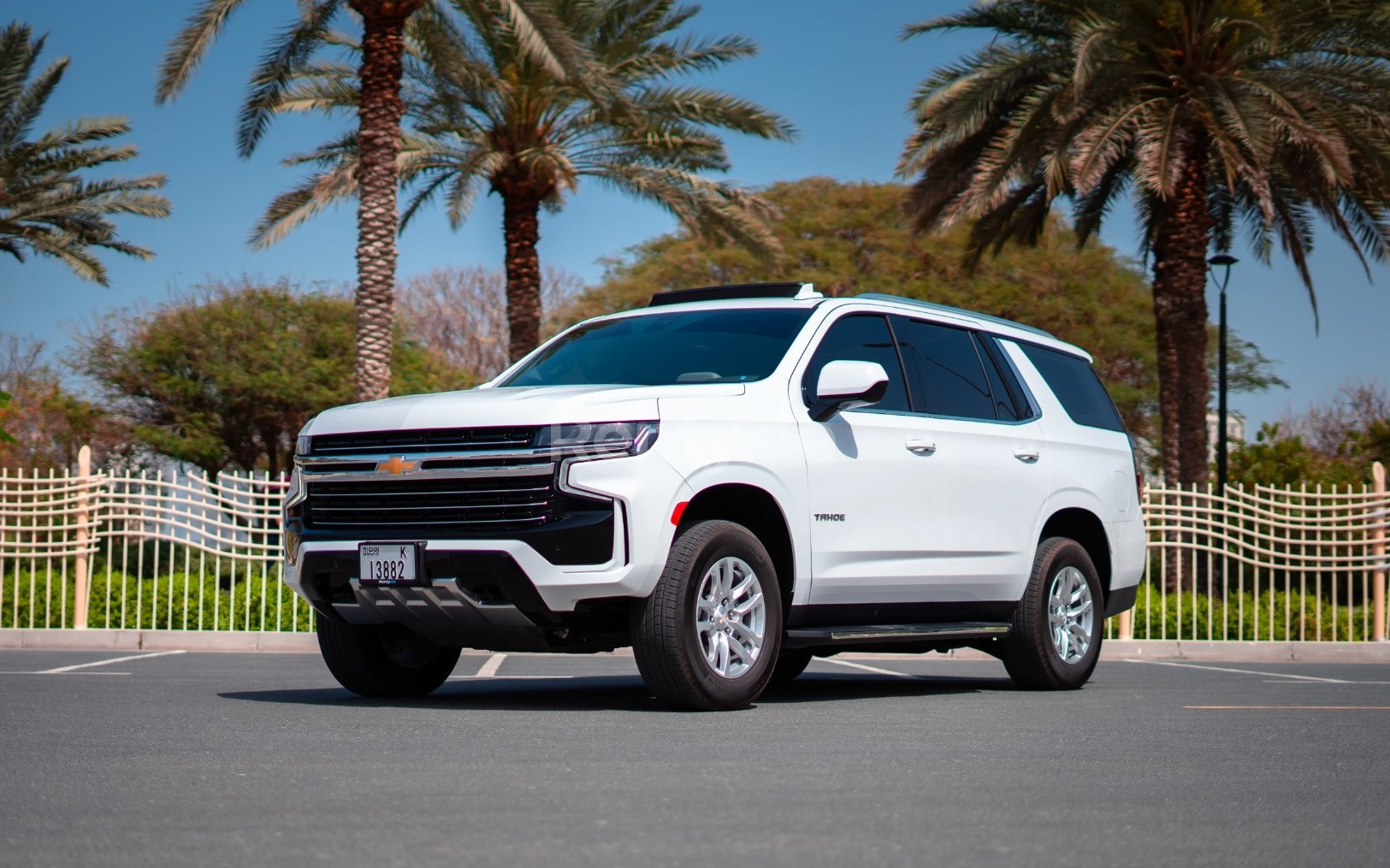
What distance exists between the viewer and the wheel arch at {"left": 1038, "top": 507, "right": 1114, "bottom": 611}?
10562 millimetres

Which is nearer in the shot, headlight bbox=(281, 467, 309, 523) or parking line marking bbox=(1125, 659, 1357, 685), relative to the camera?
headlight bbox=(281, 467, 309, 523)

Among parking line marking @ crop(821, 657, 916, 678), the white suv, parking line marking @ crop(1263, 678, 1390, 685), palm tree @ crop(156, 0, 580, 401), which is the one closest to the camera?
the white suv

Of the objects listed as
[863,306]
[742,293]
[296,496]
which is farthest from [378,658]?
[863,306]

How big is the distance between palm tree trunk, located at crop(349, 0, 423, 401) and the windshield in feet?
38.9

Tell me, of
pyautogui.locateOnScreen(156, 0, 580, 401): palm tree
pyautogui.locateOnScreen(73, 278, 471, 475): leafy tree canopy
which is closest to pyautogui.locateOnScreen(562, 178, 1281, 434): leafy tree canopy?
pyautogui.locateOnScreen(73, 278, 471, 475): leafy tree canopy

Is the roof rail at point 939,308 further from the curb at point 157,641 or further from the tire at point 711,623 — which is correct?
the curb at point 157,641

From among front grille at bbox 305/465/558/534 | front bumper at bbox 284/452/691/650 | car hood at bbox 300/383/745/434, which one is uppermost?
car hood at bbox 300/383/745/434

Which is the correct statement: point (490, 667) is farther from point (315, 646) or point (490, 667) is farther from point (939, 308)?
point (939, 308)

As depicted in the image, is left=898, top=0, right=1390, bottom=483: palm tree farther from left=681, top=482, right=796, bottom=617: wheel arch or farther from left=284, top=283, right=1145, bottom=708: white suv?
left=681, top=482, right=796, bottom=617: wheel arch

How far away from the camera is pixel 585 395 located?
766cm

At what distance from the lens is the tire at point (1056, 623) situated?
9.89m

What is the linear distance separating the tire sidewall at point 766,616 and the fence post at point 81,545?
1061 cm

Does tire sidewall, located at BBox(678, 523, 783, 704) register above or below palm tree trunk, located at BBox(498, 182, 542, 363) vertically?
below

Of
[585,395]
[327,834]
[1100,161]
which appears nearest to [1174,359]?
[1100,161]
